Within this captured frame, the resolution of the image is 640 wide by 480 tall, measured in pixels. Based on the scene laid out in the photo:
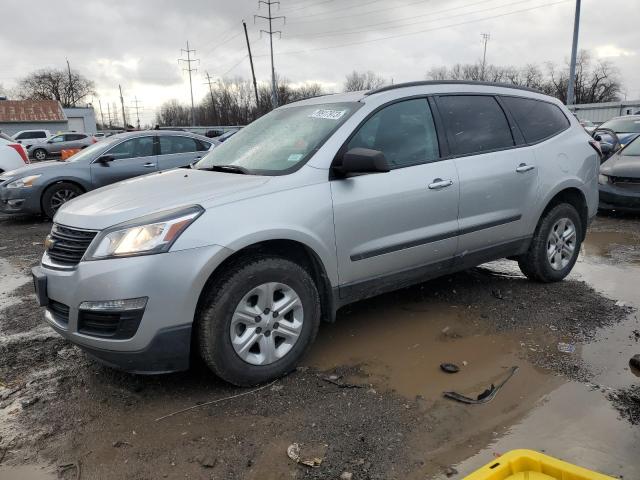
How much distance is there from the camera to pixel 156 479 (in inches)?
96.1

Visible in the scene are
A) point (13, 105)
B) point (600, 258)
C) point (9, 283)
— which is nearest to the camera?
point (9, 283)

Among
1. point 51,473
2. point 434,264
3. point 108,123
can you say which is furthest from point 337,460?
point 108,123

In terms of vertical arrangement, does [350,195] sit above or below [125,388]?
above

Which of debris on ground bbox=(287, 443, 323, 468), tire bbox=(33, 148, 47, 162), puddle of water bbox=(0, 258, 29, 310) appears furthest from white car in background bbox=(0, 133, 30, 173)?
Answer: tire bbox=(33, 148, 47, 162)

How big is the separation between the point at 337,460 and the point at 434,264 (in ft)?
6.22

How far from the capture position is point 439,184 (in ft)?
12.7

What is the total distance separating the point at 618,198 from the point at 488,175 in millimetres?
5564

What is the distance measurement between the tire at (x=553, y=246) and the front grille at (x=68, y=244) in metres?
3.72

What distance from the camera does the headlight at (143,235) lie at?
279 centimetres

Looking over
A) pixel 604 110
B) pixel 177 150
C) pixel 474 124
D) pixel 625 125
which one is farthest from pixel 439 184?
pixel 604 110

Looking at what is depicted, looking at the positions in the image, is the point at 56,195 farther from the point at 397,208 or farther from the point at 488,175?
the point at 488,175

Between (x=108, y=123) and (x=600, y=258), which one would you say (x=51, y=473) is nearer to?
(x=600, y=258)

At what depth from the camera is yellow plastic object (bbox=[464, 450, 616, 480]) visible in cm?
213

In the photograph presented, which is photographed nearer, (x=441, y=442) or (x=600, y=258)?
(x=441, y=442)
